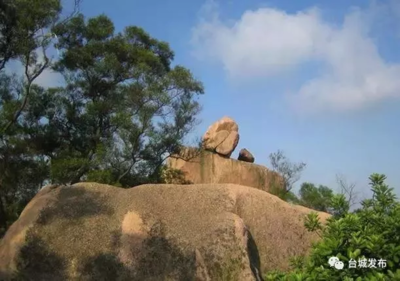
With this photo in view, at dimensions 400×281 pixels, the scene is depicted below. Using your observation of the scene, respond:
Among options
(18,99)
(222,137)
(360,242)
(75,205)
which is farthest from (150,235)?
(222,137)

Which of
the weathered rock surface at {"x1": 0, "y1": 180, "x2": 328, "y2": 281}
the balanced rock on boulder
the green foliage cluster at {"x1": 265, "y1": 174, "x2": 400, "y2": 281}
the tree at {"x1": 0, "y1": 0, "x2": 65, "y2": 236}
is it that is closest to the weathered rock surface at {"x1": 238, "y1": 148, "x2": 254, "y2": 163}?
the balanced rock on boulder

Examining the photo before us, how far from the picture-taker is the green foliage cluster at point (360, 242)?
3.29m

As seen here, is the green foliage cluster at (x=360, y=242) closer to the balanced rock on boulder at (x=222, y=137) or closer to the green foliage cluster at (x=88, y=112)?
the green foliage cluster at (x=88, y=112)

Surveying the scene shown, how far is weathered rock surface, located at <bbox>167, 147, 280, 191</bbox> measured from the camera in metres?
22.5

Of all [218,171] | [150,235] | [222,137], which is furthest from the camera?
[222,137]

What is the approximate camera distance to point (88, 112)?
62.3ft

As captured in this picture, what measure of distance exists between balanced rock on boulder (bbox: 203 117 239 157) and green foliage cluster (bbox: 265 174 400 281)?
19.2m

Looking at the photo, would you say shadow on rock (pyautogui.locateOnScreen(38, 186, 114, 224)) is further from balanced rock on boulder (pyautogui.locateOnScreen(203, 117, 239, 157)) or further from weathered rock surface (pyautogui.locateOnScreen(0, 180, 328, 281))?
balanced rock on boulder (pyautogui.locateOnScreen(203, 117, 239, 157))

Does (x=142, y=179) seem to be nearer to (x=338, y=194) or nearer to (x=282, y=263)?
(x=282, y=263)

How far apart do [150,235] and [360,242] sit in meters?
5.54

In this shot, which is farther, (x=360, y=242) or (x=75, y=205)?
(x=75, y=205)

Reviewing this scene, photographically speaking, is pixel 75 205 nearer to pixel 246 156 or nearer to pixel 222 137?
pixel 222 137

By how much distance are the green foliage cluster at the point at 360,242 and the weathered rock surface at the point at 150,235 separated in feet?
15.3

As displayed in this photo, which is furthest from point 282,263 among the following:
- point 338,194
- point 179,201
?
point 338,194
